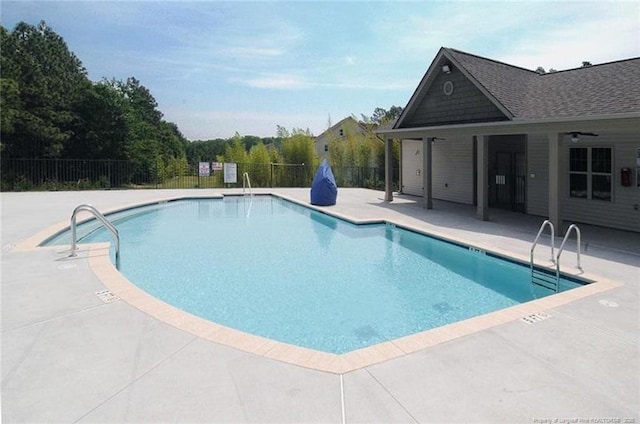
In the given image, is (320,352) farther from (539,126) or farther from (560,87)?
(560,87)

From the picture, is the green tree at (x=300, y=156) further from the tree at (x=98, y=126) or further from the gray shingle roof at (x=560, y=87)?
the gray shingle roof at (x=560, y=87)

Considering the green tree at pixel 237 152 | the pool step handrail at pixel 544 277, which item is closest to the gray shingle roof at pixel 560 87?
the pool step handrail at pixel 544 277

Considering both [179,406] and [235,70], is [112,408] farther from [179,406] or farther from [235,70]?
[235,70]

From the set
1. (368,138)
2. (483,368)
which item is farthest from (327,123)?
(483,368)

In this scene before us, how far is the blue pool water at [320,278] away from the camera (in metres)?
5.09

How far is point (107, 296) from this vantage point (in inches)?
190

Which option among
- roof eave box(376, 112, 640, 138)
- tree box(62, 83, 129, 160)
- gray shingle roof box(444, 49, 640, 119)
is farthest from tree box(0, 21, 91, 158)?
gray shingle roof box(444, 49, 640, 119)

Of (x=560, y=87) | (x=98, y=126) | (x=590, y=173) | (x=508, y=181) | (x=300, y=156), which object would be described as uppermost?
(x=98, y=126)

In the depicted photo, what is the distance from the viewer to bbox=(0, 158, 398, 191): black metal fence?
1958cm

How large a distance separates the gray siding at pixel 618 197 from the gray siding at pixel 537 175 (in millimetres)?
996

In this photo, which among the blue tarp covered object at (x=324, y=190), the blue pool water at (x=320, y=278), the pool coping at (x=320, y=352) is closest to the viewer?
Answer: the pool coping at (x=320, y=352)

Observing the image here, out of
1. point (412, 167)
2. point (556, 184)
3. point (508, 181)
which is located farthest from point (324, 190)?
point (556, 184)

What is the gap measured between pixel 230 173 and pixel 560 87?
46.8 feet

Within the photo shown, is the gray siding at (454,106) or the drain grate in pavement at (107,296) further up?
the gray siding at (454,106)
